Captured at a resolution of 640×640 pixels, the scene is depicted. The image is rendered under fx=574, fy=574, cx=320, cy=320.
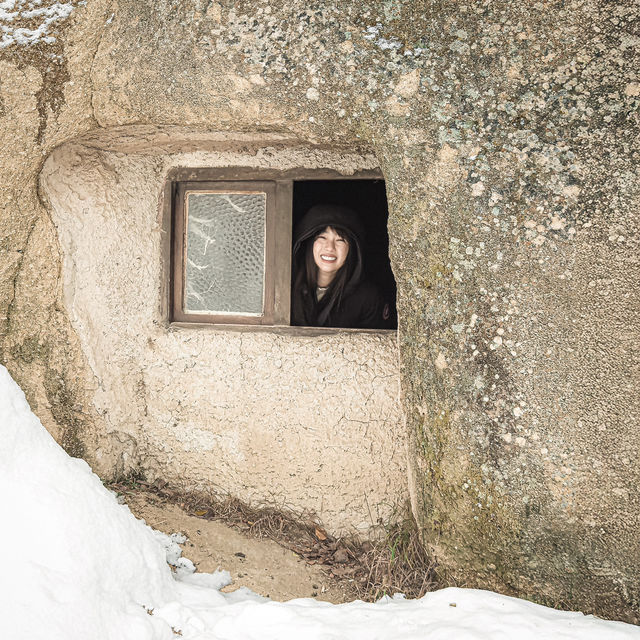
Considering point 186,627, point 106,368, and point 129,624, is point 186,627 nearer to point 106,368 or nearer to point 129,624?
point 129,624

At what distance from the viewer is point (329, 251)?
3334mm

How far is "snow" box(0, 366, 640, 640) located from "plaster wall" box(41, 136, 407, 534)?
1.93 ft

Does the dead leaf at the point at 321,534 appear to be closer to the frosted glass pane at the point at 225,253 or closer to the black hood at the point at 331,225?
the frosted glass pane at the point at 225,253

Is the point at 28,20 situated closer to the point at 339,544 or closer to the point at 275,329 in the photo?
the point at 275,329

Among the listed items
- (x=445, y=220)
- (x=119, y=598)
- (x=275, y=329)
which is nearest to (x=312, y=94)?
(x=445, y=220)

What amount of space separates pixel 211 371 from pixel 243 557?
85 centimetres

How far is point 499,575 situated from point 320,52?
190 cm

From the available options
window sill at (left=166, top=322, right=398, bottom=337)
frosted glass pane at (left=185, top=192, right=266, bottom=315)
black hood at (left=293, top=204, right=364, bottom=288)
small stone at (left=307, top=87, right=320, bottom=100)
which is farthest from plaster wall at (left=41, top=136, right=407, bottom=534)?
black hood at (left=293, top=204, right=364, bottom=288)

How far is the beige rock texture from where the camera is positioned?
Answer: 1.78m

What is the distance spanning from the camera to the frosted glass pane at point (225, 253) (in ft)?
9.30

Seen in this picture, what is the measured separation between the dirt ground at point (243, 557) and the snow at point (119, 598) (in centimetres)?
14

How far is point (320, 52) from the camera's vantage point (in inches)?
81.4

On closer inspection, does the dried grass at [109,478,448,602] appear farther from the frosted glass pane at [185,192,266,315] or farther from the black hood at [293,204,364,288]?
the black hood at [293,204,364,288]

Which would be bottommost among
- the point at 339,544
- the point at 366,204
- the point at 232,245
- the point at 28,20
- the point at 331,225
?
the point at 339,544
